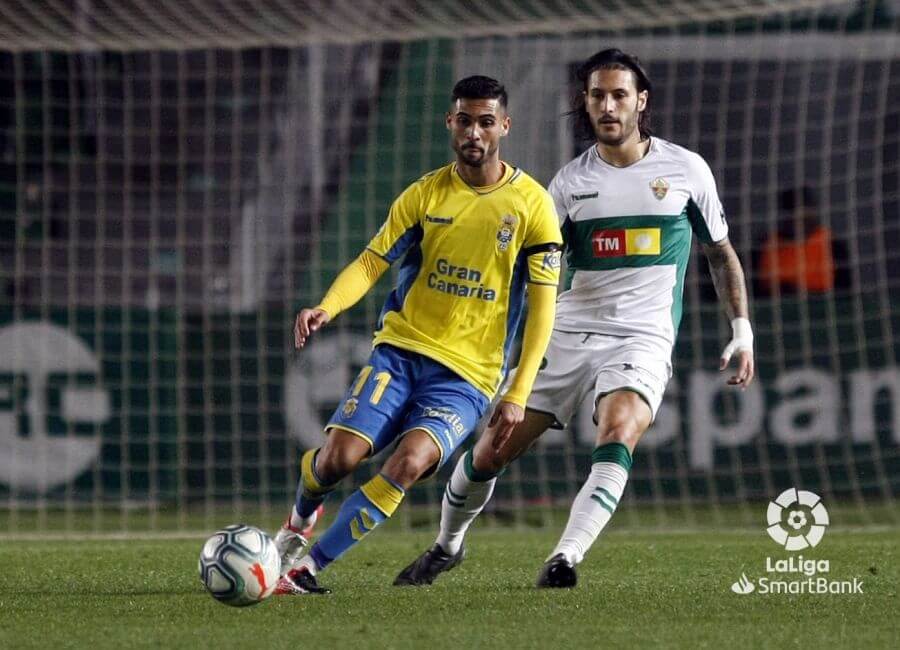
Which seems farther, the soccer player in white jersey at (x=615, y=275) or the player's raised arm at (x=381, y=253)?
the soccer player in white jersey at (x=615, y=275)

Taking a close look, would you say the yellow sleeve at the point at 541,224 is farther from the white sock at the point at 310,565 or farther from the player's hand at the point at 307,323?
the white sock at the point at 310,565

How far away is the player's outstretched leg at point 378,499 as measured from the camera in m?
5.39

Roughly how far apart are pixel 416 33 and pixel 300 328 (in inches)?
241

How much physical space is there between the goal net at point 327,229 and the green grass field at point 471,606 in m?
2.98

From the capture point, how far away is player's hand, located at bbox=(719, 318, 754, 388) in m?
5.91

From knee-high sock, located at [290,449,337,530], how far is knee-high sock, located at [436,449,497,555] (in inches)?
24.1

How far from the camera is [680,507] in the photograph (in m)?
10.8

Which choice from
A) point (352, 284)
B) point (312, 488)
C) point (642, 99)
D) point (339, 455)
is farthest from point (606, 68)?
point (312, 488)

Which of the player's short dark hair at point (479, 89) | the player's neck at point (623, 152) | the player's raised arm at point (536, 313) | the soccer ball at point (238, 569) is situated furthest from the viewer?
the player's neck at point (623, 152)

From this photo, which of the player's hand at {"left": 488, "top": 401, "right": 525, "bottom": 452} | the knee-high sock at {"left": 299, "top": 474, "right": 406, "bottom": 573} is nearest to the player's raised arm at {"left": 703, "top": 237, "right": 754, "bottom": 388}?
the player's hand at {"left": 488, "top": 401, "right": 525, "bottom": 452}

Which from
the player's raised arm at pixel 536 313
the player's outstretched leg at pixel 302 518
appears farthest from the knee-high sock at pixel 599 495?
the player's outstretched leg at pixel 302 518

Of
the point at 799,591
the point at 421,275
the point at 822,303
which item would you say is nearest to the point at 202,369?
the point at 822,303

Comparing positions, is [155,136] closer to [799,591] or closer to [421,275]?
[421,275]

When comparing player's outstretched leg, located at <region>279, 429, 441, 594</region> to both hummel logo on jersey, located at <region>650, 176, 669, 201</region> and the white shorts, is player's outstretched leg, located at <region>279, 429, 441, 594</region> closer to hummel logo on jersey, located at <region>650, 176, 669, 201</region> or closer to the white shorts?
the white shorts
